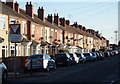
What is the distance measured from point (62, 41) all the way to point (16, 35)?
41212 millimetres

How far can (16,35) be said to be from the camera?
18.3 metres

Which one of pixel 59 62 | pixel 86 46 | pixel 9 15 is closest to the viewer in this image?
pixel 59 62

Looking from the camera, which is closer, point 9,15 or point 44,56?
point 44,56

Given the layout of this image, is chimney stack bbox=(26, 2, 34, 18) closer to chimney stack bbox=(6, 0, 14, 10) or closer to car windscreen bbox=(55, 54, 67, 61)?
chimney stack bbox=(6, 0, 14, 10)

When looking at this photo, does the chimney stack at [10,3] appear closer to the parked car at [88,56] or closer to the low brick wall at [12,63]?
the parked car at [88,56]

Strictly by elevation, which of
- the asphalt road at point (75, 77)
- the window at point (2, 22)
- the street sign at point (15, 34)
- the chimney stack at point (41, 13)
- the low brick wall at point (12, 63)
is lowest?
the asphalt road at point (75, 77)

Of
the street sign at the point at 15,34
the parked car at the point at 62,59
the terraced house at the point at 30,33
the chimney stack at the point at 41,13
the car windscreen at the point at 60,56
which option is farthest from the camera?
the chimney stack at the point at 41,13

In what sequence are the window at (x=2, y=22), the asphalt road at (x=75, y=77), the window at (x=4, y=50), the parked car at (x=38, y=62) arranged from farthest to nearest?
the window at (x=4, y=50) → the window at (x=2, y=22) → the parked car at (x=38, y=62) → the asphalt road at (x=75, y=77)

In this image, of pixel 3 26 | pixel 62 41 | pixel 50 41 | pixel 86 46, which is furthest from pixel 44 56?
pixel 86 46

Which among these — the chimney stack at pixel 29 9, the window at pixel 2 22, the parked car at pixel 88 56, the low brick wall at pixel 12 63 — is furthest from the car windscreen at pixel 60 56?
the chimney stack at pixel 29 9

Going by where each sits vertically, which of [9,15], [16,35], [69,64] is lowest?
[69,64]

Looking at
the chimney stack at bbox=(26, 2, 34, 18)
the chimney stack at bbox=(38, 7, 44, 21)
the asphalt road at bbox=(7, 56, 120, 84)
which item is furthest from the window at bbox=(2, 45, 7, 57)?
the chimney stack at bbox=(38, 7, 44, 21)

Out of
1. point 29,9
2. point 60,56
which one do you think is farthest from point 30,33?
point 60,56

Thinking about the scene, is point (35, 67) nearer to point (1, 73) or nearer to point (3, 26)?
point (1, 73)
